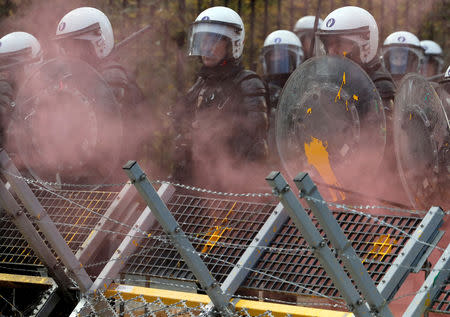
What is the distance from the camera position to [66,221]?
565 cm

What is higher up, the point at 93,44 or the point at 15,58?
the point at 15,58

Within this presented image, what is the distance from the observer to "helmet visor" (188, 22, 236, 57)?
6977 mm

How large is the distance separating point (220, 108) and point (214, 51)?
0.45m

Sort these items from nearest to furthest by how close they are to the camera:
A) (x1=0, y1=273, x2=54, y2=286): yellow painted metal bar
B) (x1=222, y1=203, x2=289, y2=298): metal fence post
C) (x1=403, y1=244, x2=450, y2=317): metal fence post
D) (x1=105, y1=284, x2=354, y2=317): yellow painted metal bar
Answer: (x1=403, y1=244, x2=450, y2=317): metal fence post → (x1=105, y1=284, x2=354, y2=317): yellow painted metal bar → (x1=222, y1=203, x2=289, y2=298): metal fence post → (x1=0, y1=273, x2=54, y2=286): yellow painted metal bar

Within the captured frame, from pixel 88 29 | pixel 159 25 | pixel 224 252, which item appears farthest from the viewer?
pixel 159 25

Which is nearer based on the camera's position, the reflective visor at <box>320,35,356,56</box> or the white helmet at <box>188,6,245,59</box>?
the reflective visor at <box>320,35,356,56</box>

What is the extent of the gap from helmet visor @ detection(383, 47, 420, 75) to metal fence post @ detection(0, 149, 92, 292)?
17.8ft

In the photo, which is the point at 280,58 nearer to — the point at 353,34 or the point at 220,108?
the point at 220,108

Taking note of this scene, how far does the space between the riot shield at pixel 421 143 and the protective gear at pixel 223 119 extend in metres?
A: 1.49

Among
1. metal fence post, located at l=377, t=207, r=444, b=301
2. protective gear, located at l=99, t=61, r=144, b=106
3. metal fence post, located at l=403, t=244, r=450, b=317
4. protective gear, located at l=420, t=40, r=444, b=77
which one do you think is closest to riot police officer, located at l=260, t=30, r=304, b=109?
protective gear, located at l=99, t=61, r=144, b=106

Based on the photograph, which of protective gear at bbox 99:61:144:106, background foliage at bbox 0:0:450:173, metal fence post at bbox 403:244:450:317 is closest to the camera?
metal fence post at bbox 403:244:450:317

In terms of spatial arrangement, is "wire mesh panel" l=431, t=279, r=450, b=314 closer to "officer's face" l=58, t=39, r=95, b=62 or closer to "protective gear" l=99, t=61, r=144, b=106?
"protective gear" l=99, t=61, r=144, b=106

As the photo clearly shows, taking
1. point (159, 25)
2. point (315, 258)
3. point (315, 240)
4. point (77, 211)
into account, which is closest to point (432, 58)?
point (159, 25)

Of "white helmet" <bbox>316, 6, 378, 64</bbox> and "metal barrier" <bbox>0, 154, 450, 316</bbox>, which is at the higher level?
"white helmet" <bbox>316, 6, 378, 64</bbox>
